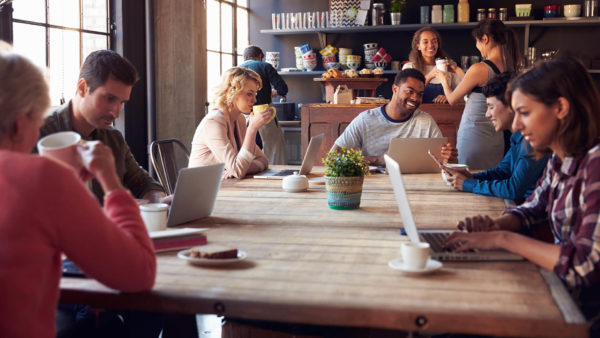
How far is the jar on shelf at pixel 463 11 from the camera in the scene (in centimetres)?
688

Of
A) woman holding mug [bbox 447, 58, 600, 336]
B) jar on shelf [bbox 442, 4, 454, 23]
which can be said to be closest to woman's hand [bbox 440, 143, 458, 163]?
woman holding mug [bbox 447, 58, 600, 336]

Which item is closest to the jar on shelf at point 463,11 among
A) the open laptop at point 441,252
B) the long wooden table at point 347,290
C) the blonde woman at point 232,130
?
the blonde woman at point 232,130

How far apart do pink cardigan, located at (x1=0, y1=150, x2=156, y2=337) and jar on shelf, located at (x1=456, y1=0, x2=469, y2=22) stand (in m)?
6.26

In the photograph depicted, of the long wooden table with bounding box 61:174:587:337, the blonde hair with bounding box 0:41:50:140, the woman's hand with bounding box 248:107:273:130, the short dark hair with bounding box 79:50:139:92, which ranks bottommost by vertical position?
the long wooden table with bounding box 61:174:587:337

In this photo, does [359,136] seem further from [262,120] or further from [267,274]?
[267,274]

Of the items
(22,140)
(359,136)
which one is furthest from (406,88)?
(22,140)

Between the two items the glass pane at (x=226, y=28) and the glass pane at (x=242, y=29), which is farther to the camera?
the glass pane at (x=242, y=29)

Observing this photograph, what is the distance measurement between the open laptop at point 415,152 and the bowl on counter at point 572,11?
13.3ft

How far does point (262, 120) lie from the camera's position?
335 centimetres

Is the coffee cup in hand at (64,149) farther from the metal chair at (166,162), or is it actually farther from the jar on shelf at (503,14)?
the jar on shelf at (503,14)

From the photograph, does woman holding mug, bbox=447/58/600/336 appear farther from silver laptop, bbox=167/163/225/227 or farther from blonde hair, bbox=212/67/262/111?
blonde hair, bbox=212/67/262/111

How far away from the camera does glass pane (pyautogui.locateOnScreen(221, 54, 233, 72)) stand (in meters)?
6.58

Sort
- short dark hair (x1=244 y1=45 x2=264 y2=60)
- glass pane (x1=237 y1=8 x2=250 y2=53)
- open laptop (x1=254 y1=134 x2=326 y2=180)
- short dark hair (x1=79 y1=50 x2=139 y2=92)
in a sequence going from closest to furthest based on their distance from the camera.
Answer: short dark hair (x1=79 y1=50 x2=139 y2=92)
open laptop (x1=254 y1=134 x2=326 y2=180)
short dark hair (x1=244 y1=45 x2=264 y2=60)
glass pane (x1=237 y1=8 x2=250 y2=53)

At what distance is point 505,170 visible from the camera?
302cm
